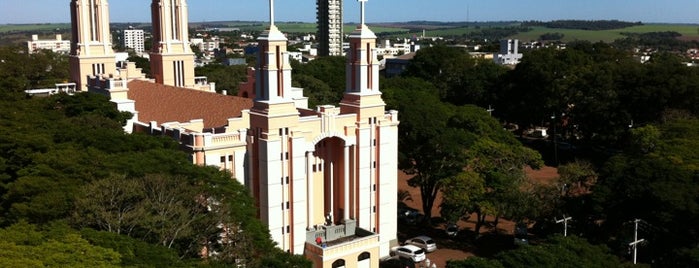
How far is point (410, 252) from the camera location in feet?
108

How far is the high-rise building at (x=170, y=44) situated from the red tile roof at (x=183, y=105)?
369cm

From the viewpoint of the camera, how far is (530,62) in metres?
60.7

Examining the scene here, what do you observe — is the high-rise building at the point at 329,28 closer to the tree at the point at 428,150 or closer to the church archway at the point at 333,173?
the tree at the point at 428,150

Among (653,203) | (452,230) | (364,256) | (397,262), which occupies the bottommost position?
(397,262)

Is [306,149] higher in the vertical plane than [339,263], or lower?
higher

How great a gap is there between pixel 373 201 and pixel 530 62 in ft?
110

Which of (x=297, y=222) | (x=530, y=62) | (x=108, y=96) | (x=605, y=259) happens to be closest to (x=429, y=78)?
(x=530, y=62)

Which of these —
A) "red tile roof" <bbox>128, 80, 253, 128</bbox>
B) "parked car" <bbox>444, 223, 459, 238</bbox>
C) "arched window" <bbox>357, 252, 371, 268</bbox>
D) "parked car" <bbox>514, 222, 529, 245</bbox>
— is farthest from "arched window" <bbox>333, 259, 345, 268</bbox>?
"parked car" <bbox>514, 222, 529, 245</bbox>

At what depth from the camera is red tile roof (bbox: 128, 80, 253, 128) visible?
33406 millimetres

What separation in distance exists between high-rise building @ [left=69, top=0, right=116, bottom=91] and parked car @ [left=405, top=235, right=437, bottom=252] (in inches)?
991

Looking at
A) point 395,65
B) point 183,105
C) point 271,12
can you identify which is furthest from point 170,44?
point 395,65

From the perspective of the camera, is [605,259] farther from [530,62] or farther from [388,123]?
[530,62]

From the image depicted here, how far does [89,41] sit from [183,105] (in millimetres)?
14255

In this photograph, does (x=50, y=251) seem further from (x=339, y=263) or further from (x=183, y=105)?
(x=183, y=105)
